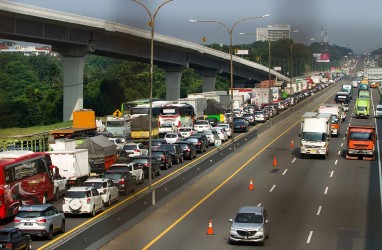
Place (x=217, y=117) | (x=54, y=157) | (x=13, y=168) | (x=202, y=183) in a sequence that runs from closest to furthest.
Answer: (x=13, y=168)
(x=54, y=157)
(x=202, y=183)
(x=217, y=117)

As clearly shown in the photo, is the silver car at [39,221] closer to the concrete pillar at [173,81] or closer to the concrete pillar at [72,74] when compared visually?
the concrete pillar at [72,74]

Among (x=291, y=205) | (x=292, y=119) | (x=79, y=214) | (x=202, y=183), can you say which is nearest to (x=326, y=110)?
(x=292, y=119)

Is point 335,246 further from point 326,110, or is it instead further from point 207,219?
point 326,110

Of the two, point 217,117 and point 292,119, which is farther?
point 292,119

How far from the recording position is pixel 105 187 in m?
40.0

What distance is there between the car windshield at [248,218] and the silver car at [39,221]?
7744mm


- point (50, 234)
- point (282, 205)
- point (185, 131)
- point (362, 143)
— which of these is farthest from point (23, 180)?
point (185, 131)

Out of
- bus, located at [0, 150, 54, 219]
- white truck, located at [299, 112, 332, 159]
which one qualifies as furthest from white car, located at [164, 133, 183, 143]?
bus, located at [0, 150, 54, 219]

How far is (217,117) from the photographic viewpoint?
97438mm

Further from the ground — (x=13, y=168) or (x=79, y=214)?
(x=13, y=168)

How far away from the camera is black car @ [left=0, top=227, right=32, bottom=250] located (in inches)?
1070

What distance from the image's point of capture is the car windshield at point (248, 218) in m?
32.1

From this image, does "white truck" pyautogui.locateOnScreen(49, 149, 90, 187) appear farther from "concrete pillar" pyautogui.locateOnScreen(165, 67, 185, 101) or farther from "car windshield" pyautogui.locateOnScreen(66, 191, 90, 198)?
"concrete pillar" pyautogui.locateOnScreen(165, 67, 185, 101)

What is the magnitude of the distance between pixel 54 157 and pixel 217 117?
5274 cm
